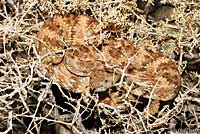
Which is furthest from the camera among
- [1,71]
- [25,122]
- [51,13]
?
[51,13]

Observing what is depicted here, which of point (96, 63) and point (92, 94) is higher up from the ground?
point (96, 63)

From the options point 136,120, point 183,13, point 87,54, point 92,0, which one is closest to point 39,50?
point 87,54

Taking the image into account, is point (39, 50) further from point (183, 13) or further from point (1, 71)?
point (183, 13)

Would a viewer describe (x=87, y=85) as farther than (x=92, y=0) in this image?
No

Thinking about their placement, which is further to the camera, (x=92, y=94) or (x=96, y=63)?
(x=96, y=63)

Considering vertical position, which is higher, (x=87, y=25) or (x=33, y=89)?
(x=87, y=25)

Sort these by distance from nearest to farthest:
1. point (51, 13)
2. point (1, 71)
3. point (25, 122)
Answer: point (1, 71) → point (25, 122) → point (51, 13)

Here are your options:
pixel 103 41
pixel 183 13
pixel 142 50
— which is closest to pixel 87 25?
pixel 103 41

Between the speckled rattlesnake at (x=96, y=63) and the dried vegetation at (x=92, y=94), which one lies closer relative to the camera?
the dried vegetation at (x=92, y=94)

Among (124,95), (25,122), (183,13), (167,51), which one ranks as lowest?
(25,122)

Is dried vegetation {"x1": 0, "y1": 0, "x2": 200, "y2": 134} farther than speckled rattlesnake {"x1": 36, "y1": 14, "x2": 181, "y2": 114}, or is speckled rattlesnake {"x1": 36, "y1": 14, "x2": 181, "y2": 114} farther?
speckled rattlesnake {"x1": 36, "y1": 14, "x2": 181, "y2": 114}
